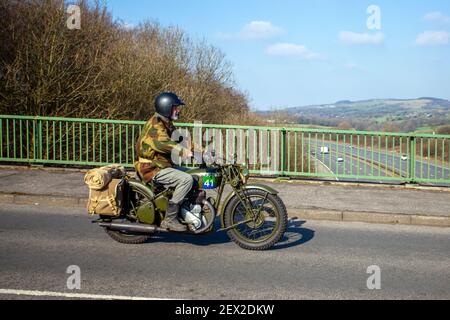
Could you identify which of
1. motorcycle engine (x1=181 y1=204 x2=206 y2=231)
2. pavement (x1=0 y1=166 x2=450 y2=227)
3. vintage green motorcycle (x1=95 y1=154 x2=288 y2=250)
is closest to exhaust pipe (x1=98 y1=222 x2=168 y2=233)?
vintage green motorcycle (x1=95 y1=154 x2=288 y2=250)

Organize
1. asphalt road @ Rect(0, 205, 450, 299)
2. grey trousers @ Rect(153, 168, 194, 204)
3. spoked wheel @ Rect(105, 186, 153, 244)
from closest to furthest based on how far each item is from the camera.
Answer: asphalt road @ Rect(0, 205, 450, 299)
grey trousers @ Rect(153, 168, 194, 204)
spoked wheel @ Rect(105, 186, 153, 244)

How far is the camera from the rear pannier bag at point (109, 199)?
6.19 m

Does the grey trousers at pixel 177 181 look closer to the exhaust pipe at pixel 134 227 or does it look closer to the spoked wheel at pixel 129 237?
the exhaust pipe at pixel 134 227

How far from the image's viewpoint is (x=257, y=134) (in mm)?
12406

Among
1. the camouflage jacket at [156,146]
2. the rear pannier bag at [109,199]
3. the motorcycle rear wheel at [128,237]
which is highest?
the camouflage jacket at [156,146]

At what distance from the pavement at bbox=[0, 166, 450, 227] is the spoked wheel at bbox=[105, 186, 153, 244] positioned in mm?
2495

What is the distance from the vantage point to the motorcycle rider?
239 inches

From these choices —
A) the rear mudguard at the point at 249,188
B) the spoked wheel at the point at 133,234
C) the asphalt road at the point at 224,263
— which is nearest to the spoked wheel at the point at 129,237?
the spoked wheel at the point at 133,234

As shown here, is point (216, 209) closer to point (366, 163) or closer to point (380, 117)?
point (366, 163)

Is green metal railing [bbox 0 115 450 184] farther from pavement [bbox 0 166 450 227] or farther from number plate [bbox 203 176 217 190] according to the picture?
number plate [bbox 203 176 217 190]

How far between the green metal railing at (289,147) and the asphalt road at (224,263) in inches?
163

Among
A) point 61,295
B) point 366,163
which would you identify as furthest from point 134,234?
point 366,163
